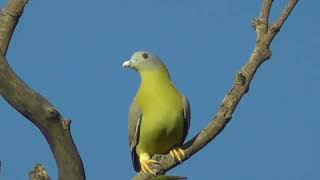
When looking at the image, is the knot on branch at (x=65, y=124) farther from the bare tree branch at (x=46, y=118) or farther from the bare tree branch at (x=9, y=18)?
the bare tree branch at (x=9, y=18)

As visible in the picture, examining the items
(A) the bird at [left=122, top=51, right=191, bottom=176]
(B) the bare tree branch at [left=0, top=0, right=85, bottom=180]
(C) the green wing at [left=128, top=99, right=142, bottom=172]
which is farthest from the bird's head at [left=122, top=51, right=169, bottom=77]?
(B) the bare tree branch at [left=0, top=0, right=85, bottom=180]

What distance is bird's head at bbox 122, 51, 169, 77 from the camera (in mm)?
3000

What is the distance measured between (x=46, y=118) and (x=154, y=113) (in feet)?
4.54

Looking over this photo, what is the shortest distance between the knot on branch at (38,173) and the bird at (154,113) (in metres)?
1.26

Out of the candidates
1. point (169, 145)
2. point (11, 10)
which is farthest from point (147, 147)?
point (11, 10)

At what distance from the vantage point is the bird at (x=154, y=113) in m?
Answer: 2.86

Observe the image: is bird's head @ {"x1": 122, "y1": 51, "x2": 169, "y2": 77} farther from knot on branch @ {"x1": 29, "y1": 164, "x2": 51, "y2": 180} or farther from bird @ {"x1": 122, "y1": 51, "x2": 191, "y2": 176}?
knot on branch @ {"x1": 29, "y1": 164, "x2": 51, "y2": 180}

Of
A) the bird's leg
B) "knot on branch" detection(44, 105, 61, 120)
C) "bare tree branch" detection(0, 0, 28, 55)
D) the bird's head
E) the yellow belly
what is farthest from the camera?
the bird's head

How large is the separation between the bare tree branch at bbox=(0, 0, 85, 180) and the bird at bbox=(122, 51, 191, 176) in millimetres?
1240

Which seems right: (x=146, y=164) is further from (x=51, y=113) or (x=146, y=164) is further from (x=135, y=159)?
(x=51, y=113)

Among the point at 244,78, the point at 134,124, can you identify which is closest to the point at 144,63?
the point at 134,124

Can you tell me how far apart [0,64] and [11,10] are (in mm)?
529

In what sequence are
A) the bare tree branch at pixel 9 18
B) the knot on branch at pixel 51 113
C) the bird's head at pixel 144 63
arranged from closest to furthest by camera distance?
the knot on branch at pixel 51 113
the bare tree branch at pixel 9 18
the bird's head at pixel 144 63

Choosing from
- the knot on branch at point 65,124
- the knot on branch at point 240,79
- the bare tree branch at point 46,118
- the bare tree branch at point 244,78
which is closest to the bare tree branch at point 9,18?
the bare tree branch at point 46,118
